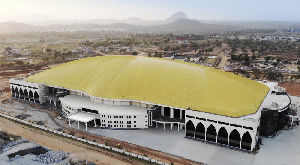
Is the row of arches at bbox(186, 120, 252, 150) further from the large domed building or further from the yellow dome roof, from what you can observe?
the yellow dome roof

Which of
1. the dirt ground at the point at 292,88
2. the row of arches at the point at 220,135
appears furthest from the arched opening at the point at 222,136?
the dirt ground at the point at 292,88

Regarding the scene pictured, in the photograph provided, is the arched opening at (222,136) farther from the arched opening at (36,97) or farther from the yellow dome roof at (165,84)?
the arched opening at (36,97)

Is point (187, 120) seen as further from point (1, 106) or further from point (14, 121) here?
point (1, 106)

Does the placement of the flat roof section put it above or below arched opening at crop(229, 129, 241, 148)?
above

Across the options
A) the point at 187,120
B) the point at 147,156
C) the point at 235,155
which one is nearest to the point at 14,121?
the point at 147,156

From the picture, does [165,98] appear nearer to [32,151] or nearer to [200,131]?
[200,131]

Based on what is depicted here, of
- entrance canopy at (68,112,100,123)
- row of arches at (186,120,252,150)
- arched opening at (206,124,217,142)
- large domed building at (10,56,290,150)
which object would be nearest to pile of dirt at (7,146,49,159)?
entrance canopy at (68,112,100,123)

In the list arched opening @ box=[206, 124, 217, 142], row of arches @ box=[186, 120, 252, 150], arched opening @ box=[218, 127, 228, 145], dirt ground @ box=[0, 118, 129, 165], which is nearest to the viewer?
dirt ground @ box=[0, 118, 129, 165]

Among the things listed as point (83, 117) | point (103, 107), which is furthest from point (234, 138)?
point (83, 117)

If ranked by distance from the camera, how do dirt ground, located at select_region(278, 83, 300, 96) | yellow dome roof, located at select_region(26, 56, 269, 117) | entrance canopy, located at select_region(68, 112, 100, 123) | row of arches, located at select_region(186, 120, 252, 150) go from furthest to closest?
dirt ground, located at select_region(278, 83, 300, 96)
entrance canopy, located at select_region(68, 112, 100, 123)
yellow dome roof, located at select_region(26, 56, 269, 117)
row of arches, located at select_region(186, 120, 252, 150)
